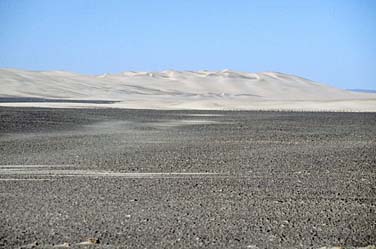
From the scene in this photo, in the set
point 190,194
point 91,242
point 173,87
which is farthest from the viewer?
point 173,87

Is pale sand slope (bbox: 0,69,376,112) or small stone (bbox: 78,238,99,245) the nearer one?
small stone (bbox: 78,238,99,245)

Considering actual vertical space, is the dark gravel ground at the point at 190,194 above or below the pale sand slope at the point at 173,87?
below

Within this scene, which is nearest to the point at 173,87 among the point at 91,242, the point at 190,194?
the point at 190,194

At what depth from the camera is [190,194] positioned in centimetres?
1122

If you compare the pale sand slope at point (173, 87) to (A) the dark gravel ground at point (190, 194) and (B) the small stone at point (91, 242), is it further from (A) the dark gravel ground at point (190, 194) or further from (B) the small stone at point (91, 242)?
(B) the small stone at point (91, 242)

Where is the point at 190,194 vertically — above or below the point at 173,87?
below

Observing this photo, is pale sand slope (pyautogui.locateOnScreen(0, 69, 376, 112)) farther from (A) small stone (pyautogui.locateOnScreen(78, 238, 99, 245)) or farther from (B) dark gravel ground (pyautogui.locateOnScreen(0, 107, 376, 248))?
(A) small stone (pyautogui.locateOnScreen(78, 238, 99, 245))

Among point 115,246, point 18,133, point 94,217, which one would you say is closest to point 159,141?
point 18,133

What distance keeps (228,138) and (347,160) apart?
763 centimetres

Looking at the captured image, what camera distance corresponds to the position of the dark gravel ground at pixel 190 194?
816cm

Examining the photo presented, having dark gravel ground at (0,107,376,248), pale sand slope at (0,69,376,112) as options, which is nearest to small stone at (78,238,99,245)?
dark gravel ground at (0,107,376,248)

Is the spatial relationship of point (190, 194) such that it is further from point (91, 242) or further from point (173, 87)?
point (173, 87)

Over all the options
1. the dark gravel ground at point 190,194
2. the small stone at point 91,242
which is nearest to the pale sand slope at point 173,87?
the dark gravel ground at point 190,194

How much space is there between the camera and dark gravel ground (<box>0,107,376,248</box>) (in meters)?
8.16
